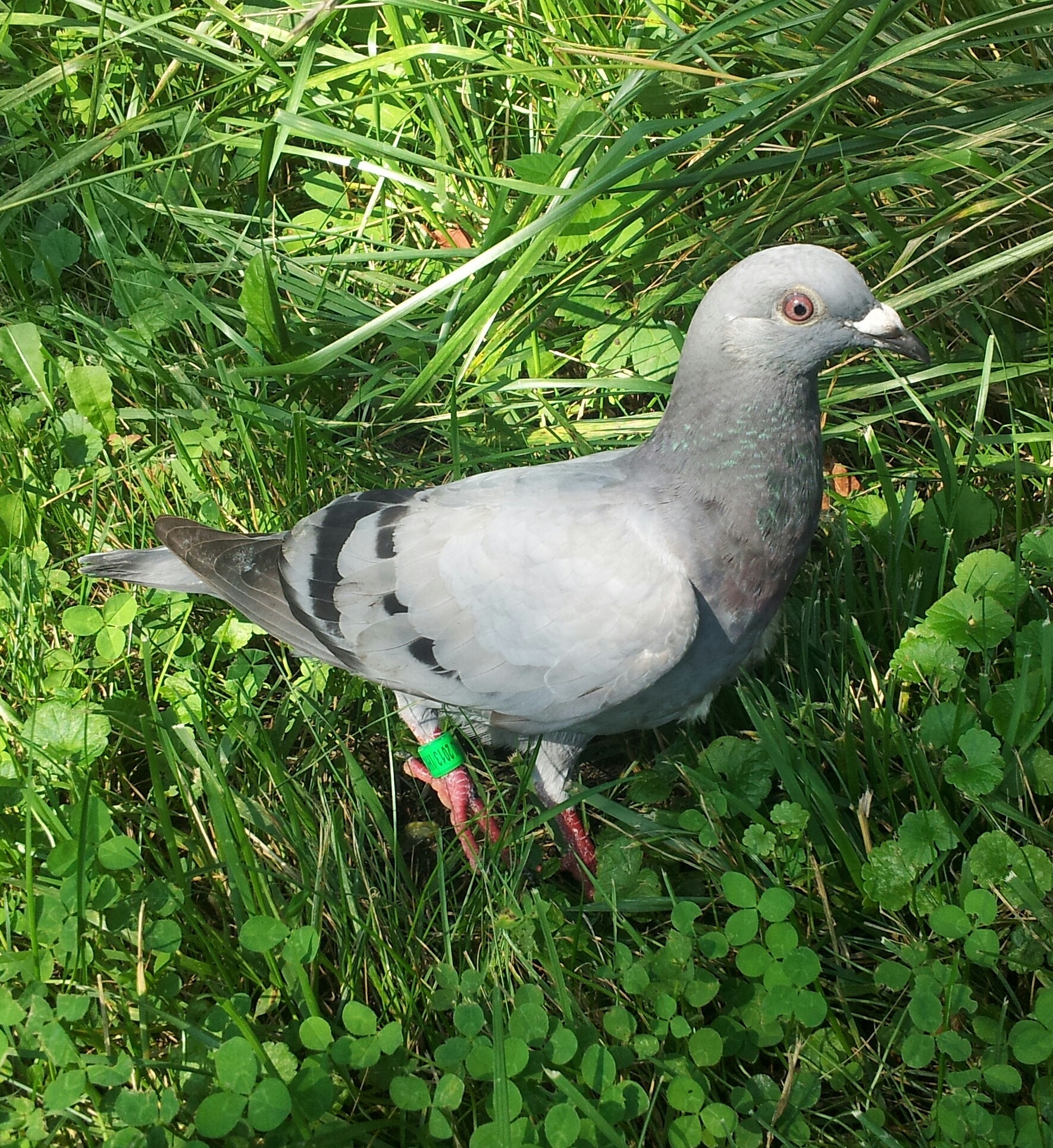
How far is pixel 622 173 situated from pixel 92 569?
5.90 ft

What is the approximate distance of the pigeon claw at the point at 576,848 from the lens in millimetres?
2633

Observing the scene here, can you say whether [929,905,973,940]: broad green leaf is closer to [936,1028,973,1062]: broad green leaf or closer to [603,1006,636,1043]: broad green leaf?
[936,1028,973,1062]: broad green leaf

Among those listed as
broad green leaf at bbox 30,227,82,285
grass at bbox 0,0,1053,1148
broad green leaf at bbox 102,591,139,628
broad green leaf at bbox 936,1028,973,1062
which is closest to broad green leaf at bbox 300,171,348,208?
grass at bbox 0,0,1053,1148

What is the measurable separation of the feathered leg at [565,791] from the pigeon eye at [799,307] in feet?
3.70

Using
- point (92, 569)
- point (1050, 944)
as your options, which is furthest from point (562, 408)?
point (1050, 944)

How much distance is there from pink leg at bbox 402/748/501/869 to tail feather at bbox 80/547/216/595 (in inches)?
30.0

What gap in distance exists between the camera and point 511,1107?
1864mm

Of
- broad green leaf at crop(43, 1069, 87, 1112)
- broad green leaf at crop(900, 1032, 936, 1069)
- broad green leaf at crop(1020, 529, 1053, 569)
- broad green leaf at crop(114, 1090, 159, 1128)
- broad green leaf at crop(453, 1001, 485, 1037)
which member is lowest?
broad green leaf at crop(900, 1032, 936, 1069)

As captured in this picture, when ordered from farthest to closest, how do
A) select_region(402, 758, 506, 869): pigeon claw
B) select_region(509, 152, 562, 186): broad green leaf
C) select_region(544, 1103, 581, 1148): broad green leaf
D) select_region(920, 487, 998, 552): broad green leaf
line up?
select_region(509, 152, 562, 186): broad green leaf
select_region(920, 487, 998, 552): broad green leaf
select_region(402, 758, 506, 869): pigeon claw
select_region(544, 1103, 581, 1148): broad green leaf

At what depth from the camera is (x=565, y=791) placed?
276 centimetres

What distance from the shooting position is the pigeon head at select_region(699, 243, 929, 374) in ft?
7.26

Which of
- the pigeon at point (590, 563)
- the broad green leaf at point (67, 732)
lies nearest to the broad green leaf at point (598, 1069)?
the pigeon at point (590, 563)

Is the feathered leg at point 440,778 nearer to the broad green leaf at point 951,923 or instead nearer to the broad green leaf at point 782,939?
the broad green leaf at point 782,939

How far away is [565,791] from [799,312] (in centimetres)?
132
